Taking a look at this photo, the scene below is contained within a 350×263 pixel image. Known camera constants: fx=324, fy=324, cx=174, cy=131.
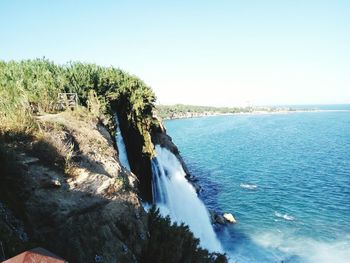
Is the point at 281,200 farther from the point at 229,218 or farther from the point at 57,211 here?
the point at 57,211

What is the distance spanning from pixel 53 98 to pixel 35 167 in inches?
346

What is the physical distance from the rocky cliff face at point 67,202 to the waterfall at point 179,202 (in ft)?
51.6

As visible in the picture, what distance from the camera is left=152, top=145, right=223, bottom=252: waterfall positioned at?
2739cm

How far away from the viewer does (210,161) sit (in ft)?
234

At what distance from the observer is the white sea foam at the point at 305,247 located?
2928cm

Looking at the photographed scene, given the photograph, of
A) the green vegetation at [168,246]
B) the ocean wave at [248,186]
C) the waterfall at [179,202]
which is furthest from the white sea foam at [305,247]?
the green vegetation at [168,246]

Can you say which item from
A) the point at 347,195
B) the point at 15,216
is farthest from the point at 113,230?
A: the point at 347,195

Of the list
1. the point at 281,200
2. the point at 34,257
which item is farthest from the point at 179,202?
the point at 34,257

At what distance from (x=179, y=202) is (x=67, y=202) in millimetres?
22523

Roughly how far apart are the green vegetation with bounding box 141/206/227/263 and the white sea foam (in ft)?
55.1

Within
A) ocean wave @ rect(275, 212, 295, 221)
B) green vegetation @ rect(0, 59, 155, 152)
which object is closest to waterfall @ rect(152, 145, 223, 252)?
green vegetation @ rect(0, 59, 155, 152)

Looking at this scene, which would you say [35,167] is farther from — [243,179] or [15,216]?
[243,179]

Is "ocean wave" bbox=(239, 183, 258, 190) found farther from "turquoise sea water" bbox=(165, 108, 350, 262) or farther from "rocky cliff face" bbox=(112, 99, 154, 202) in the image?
"rocky cliff face" bbox=(112, 99, 154, 202)

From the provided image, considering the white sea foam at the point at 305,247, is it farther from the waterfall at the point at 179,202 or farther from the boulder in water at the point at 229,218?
the waterfall at the point at 179,202
